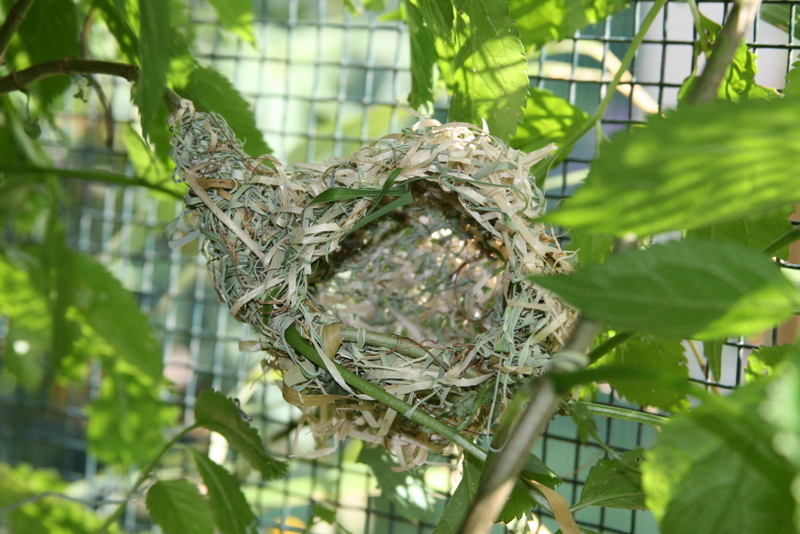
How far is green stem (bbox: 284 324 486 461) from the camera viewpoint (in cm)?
35

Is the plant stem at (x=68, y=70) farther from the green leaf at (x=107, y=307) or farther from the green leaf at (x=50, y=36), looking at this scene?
the green leaf at (x=107, y=307)

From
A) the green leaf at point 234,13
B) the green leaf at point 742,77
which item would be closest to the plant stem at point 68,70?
the green leaf at point 234,13

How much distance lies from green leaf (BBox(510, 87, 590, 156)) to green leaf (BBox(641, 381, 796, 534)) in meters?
0.37

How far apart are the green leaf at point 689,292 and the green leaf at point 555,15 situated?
1.25ft

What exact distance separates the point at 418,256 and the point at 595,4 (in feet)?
0.92

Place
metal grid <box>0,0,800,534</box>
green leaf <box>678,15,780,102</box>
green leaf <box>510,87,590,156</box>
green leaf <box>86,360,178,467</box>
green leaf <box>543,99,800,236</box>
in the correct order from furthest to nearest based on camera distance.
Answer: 1. green leaf <box>86,360,178,467</box>
2. metal grid <box>0,0,800,534</box>
3. green leaf <box>510,87,590,156</box>
4. green leaf <box>678,15,780,102</box>
5. green leaf <box>543,99,800,236</box>

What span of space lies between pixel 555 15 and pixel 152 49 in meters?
0.33

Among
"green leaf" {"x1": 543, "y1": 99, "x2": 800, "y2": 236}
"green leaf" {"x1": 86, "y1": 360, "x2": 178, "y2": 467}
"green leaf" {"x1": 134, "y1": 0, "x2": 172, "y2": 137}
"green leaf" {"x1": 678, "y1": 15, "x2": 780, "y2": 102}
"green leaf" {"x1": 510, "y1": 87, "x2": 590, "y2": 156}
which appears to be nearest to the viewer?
"green leaf" {"x1": 543, "y1": 99, "x2": 800, "y2": 236}

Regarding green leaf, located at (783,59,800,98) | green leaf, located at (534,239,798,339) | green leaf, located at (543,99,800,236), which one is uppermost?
green leaf, located at (783,59,800,98)

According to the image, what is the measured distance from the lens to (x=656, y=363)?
1.67 feet

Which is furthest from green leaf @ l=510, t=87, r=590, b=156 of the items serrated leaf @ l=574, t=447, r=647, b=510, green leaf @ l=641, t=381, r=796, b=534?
green leaf @ l=641, t=381, r=796, b=534

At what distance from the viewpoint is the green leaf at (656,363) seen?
0.50 m

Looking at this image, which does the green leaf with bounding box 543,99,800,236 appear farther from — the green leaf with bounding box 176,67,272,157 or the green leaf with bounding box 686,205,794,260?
the green leaf with bounding box 176,67,272,157

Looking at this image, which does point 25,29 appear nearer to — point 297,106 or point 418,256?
point 418,256
